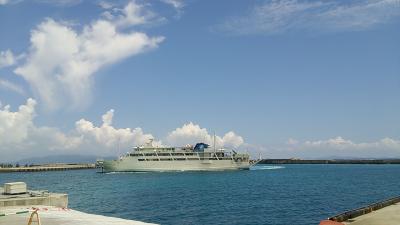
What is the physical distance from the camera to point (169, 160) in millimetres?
149625

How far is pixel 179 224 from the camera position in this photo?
124ft

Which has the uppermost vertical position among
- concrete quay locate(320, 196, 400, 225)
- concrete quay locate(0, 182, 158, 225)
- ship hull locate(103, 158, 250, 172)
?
ship hull locate(103, 158, 250, 172)

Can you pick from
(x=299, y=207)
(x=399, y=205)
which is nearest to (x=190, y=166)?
(x=299, y=207)

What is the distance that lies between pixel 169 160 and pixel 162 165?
9.63 ft

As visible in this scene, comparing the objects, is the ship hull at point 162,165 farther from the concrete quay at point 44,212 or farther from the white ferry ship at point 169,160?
the concrete quay at point 44,212

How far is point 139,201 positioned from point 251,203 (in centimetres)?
1390

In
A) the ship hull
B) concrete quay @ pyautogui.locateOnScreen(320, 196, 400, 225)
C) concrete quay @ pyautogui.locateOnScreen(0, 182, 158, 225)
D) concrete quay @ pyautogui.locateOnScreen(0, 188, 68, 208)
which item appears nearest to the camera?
concrete quay @ pyautogui.locateOnScreen(0, 182, 158, 225)

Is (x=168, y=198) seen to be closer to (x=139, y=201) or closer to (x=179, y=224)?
(x=139, y=201)

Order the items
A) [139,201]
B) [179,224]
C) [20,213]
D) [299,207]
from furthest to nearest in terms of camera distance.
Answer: [139,201] → [299,207] → [179,224] → [20,213]

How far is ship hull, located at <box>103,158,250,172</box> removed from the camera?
5842 inches

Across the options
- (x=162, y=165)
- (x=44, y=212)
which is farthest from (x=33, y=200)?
(x=162, y=165)

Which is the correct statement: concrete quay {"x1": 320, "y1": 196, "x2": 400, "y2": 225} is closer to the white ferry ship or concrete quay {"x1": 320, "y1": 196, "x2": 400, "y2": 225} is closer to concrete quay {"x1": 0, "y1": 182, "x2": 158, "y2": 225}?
concrete quay {"x1": 0, "y1": 182, "x2": 158, "y2": 225}

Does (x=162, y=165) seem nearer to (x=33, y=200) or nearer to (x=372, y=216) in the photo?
(x=33, y=200)

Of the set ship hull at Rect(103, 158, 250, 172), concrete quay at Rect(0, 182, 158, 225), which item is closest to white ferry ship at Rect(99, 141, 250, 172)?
ship hull at Rect(103, 158, 250, 172)
